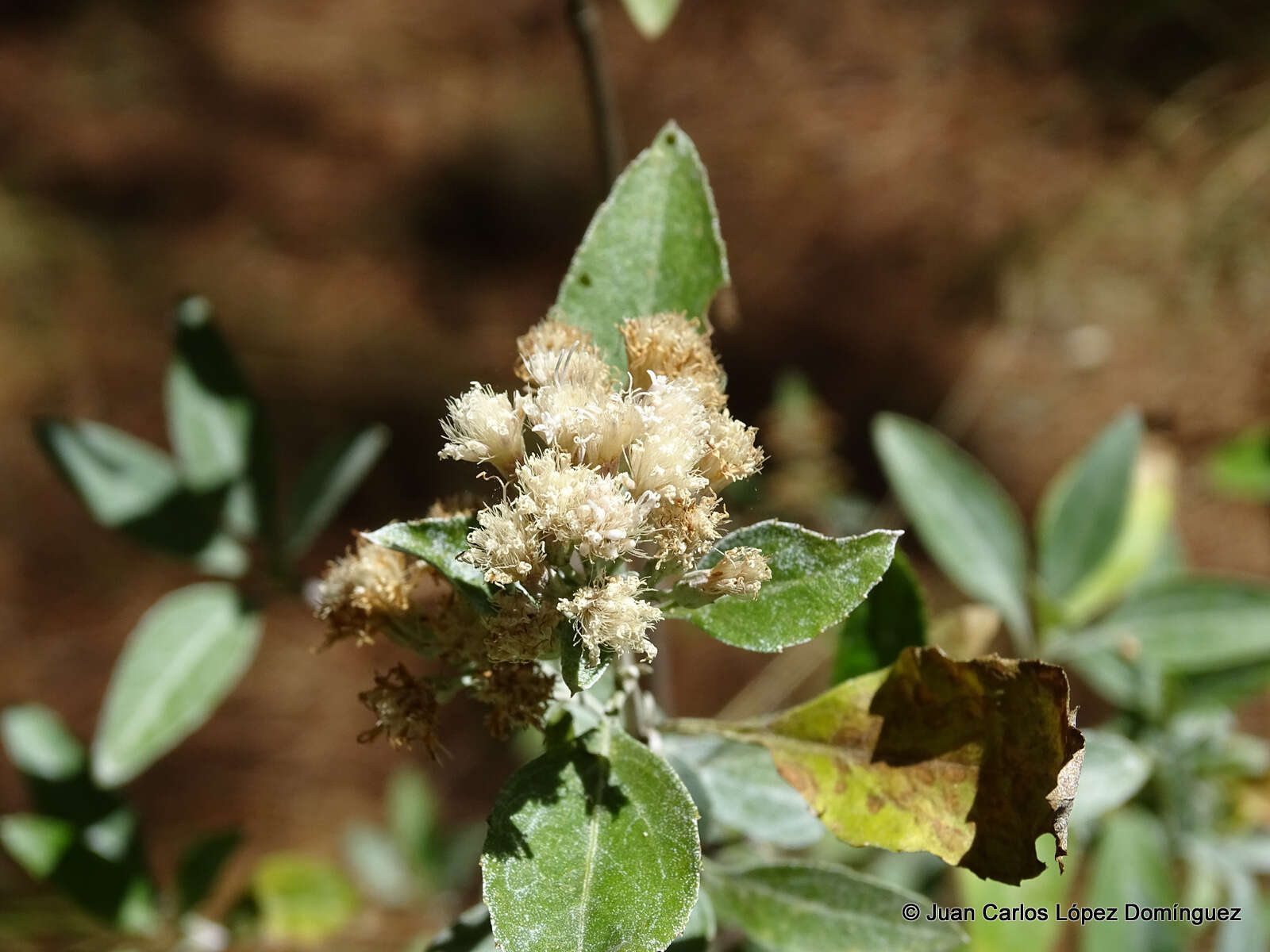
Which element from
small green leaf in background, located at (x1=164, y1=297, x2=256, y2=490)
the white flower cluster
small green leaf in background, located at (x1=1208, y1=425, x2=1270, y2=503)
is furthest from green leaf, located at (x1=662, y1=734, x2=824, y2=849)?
small green leaf in background, located at (x1=1208, y1=425, x2=1270, y2=503)

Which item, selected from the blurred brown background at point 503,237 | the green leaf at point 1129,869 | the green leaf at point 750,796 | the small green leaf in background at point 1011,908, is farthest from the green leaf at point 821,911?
the blurred brown background at point 503,237

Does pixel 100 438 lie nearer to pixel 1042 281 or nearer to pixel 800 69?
pixel 1042 281

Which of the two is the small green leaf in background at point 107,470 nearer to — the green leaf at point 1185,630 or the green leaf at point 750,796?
the green leaf at point 750,796

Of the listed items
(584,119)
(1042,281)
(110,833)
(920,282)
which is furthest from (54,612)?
(1042,281)

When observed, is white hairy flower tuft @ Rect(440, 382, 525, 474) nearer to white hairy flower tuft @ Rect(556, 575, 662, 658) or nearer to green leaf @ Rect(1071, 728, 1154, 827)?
white hairy flower tuft @ Rect(556, 575, 662, 658)

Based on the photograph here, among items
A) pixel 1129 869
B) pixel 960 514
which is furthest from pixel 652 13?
pixel 1129 869

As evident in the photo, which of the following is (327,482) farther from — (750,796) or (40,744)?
(750,796)

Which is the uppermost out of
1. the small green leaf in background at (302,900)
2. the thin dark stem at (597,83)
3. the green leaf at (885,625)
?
the thin dark stem at (597,83)
